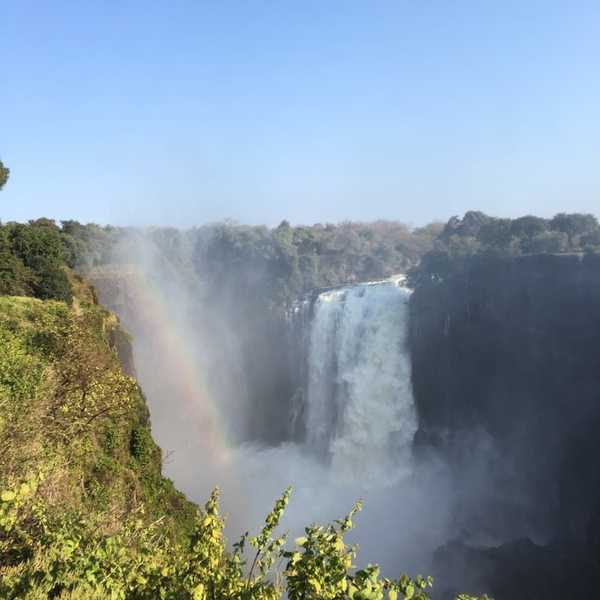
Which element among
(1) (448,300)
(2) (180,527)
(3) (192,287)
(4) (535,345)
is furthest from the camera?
(3) (192,287)

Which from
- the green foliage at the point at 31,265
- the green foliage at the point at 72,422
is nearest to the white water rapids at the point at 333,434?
the green foliage at the point at 72,422

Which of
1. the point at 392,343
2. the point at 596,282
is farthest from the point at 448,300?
the point at 596,282

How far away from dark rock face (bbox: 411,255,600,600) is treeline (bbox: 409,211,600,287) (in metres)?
4.65

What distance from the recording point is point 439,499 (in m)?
30.2

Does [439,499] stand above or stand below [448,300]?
below

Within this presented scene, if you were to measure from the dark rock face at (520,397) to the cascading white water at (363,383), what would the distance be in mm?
1287

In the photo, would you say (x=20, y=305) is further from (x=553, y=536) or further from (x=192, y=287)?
(x=192, y=287)

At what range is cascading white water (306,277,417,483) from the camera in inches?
1383

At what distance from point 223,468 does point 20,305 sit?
2434cm

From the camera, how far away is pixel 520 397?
95.8 feet

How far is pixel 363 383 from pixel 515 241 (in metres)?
17.3

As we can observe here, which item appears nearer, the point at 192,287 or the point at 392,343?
the point at 392,343

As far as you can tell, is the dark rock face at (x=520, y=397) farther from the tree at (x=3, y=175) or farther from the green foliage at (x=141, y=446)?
the tree at (x=3, y=175)

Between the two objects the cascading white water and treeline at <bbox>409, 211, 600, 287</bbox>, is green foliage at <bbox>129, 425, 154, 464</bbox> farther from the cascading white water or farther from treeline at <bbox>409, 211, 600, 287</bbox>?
treeline at <bbox>409, 211, 600, 287</bbox>
